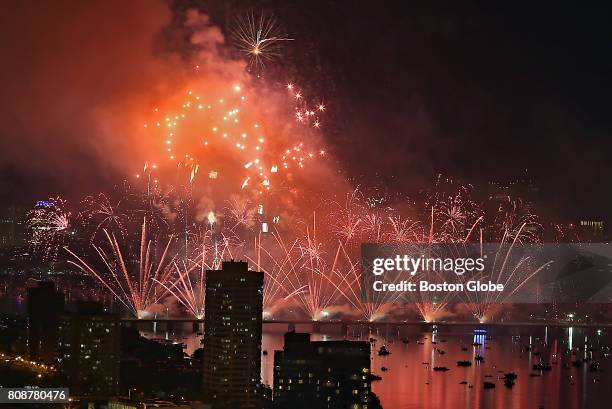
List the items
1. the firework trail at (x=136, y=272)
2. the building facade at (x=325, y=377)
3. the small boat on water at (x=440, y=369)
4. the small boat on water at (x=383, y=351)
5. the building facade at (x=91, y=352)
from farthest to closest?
1. the small boat on water at (x=383, y=351)
2. the firework trail at (x=136, y=272)
3. the small boat on water at (x=440, y=369)
4. the building facade at (x=91, y=352)
5. the building facade at (x=325, y=377)

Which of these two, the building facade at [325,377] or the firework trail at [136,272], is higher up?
the firework trail at [136,272]

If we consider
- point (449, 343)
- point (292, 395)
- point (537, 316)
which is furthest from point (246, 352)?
point (537, 316)

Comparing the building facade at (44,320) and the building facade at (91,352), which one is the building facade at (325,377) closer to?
the building facade at (91,352)

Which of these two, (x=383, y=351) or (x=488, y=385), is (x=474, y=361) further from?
(x=488, y=385)

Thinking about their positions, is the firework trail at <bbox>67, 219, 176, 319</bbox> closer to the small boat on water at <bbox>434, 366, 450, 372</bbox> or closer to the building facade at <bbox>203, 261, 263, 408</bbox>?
the small boat on water at <bbox>434, 366, 450, 372</bbox>

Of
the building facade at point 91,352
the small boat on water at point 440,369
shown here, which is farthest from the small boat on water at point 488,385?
Result: the building facade at point 91,352

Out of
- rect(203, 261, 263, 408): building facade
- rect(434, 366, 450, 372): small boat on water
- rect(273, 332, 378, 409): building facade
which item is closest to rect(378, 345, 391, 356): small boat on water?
rect(434, 366, 450, 372): small boat on water
